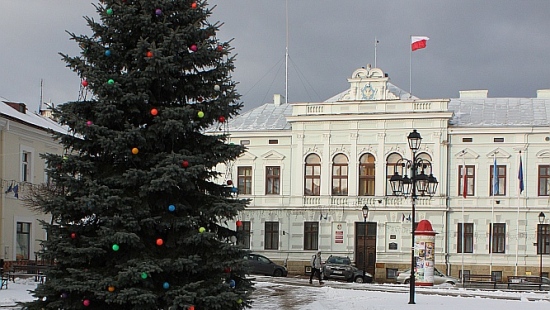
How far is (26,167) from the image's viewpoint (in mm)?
35562

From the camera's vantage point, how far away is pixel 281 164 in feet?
166

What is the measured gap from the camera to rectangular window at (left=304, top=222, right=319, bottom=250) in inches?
1956

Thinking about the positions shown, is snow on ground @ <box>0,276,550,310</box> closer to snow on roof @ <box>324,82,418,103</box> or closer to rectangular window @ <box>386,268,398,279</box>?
rectangular window @ <box>386,268,398,279</box>

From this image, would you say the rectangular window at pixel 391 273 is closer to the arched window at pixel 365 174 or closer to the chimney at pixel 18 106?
the arched window at pixel 365 174

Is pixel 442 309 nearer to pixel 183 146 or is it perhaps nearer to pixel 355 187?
pixel 183 146

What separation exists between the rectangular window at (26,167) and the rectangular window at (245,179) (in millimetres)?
18237

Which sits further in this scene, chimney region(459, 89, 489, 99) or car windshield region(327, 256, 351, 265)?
chimney region(459, 89, 489, 99)

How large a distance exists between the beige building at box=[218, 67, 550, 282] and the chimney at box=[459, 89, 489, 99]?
102 centimetres

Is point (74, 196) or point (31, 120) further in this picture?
point (31, 120)

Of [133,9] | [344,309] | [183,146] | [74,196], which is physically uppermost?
[133,9]

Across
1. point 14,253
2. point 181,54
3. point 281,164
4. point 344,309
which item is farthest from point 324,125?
point 181,54

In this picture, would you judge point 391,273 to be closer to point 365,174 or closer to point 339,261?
point 339,261

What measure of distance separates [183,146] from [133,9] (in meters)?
2.60

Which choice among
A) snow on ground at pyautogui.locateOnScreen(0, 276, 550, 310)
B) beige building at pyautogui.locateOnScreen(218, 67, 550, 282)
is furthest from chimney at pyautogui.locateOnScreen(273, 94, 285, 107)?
snow on ground at pyautogui.locateOnScreen(0, 276, 550, 310)
